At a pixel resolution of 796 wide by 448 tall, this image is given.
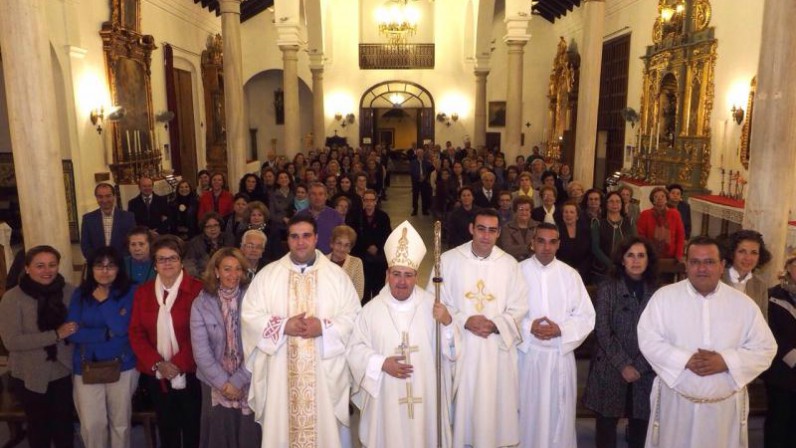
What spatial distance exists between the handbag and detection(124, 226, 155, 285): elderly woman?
0.94m

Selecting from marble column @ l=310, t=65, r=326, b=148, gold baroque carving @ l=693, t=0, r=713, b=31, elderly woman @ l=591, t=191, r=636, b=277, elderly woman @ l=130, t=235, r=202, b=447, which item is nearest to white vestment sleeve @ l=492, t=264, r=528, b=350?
elderly woman @ l=130, t=235, r=202, b=447

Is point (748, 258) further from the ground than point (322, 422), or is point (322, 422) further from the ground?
point (748, 258)

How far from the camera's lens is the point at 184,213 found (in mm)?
8141

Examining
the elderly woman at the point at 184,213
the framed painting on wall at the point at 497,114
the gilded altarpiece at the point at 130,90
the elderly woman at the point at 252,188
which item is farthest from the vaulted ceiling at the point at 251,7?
the elderly woman at the point at 184,213

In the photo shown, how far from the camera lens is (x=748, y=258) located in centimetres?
420

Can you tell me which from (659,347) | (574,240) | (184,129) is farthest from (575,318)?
(184,129)

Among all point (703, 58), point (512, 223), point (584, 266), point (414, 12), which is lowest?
point (584, 266)

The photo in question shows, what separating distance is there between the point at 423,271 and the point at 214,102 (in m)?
12.0

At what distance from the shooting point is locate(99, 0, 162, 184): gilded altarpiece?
39.0 ft

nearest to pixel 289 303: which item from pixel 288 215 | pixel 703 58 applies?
pixel 288 215

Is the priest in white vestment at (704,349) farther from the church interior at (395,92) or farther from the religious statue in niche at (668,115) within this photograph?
the religious statue in niche at (668,115)

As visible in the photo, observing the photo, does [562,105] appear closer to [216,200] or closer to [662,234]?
[662,234]

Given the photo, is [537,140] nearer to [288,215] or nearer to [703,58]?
[703,58]

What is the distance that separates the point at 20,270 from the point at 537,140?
21389 mm
